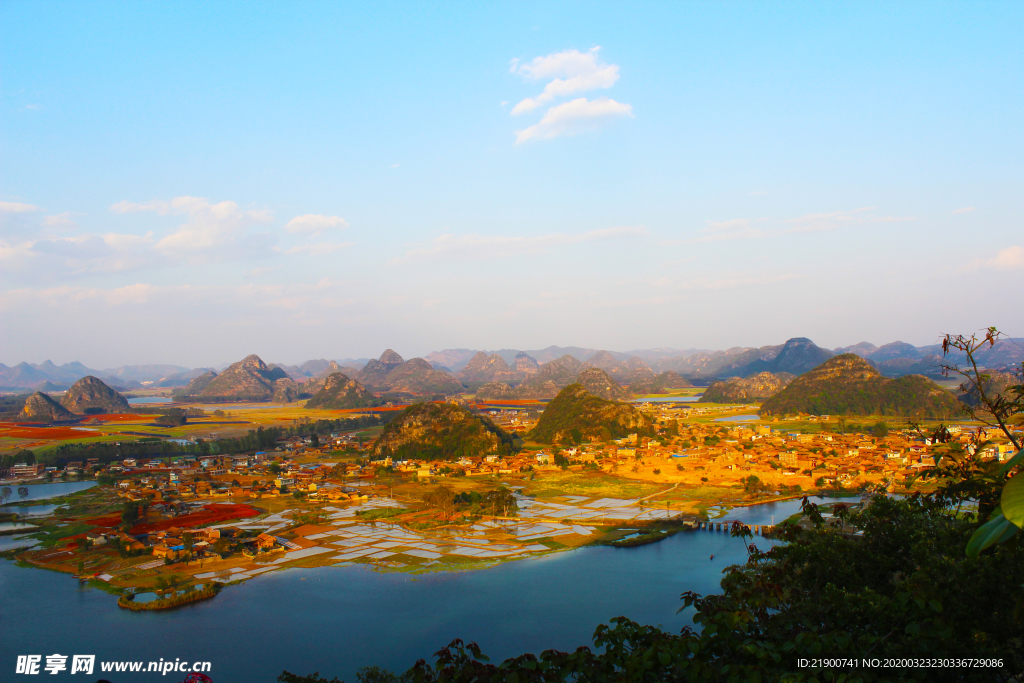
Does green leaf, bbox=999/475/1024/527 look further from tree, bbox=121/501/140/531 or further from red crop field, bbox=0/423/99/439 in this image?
red crop field, bbox=0/423/99/439

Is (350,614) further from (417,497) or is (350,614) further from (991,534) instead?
(991,534)

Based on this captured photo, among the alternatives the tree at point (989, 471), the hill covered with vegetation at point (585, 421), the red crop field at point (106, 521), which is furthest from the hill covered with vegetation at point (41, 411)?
the tree at point (989, 471)

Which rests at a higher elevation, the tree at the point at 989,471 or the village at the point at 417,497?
the tree at the point at 989,471

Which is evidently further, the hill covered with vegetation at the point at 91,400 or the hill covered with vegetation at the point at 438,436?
the hill covered with vegetation at the point at 91,400

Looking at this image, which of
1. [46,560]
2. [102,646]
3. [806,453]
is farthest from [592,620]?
[806,453]

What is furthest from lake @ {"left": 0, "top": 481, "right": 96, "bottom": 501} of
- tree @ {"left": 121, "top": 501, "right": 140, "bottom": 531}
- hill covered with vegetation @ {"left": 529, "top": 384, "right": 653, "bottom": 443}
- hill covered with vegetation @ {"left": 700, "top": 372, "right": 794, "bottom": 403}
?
hill covered with vegetation @ {"left": 700, "top": 372, "right": 794, "bottom": 403}

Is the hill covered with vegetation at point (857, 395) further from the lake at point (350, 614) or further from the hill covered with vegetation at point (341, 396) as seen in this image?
the hill covered with vegetation at point (341, 396)

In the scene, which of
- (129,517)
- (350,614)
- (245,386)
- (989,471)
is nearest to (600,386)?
(245,386)
